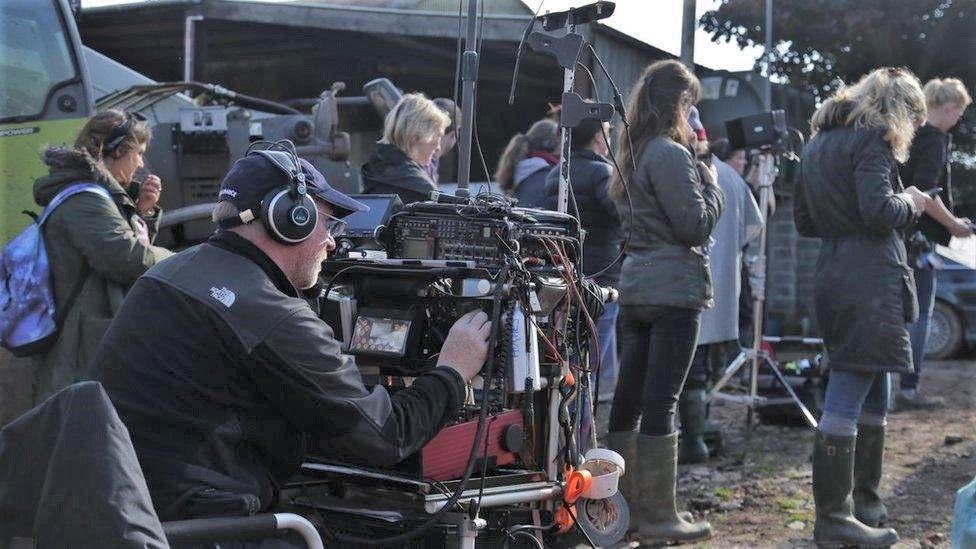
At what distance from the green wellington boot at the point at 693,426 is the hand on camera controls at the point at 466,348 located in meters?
3.72

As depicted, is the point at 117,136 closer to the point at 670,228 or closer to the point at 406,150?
the point at 406,150

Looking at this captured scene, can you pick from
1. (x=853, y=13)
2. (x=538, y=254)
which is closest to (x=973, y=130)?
(x=853, y=13)

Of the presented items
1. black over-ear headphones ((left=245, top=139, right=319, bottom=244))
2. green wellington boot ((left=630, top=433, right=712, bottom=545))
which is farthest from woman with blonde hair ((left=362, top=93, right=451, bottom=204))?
black over-ear headphones ((left=245, top=139, right=319, bottom=244))

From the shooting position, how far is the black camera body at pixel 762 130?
7.35 meters

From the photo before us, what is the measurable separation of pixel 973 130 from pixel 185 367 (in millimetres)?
16322

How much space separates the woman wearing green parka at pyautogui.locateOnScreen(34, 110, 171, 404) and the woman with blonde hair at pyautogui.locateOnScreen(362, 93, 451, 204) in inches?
48.0

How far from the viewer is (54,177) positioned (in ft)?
15.3

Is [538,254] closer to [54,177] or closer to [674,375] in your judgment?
[674,375]

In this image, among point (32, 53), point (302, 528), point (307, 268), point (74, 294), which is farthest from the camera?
point (32, 53)

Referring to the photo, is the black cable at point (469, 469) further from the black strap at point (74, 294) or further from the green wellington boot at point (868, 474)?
the green wellington boot at point (868, 474)

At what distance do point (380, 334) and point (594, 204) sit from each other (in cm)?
286

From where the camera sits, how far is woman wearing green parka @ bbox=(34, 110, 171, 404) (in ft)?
14.9

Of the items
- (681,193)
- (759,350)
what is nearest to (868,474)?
(681,193)

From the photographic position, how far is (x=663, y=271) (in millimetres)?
4836
